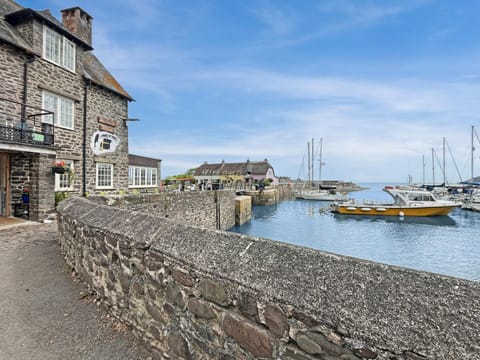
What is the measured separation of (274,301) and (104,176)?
1621 cm

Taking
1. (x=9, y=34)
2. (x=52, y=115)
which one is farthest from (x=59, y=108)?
(x=9, y=34)

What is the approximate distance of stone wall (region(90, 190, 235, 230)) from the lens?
1087 centimetres

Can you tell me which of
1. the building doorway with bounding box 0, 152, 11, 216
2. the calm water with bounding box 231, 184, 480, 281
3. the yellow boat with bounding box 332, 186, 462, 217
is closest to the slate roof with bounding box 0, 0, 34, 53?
the building doorway with bounding box 0, 152, 11, 216

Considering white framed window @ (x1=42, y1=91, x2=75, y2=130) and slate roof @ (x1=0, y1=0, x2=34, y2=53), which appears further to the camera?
white framed window @ (x1=42, y1=91, x2=75, y2=130)

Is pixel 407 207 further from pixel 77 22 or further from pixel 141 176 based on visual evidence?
pixel 77 22

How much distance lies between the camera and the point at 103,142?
596 inches

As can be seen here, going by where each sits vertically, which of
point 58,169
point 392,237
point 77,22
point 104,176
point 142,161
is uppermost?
point 77,22

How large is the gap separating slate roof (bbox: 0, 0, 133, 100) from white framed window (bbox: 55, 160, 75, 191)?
475 centimetres

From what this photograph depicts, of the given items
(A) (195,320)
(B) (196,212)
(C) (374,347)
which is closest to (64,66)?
(B) (196,212)

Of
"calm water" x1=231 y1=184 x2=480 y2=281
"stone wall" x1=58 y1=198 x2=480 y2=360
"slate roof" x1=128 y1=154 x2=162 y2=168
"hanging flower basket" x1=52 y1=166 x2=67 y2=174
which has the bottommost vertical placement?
"calm water" x1=231 y1=184 x2=480 y2=281

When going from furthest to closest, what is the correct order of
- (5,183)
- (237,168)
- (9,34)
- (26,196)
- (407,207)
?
1. (237,168)
2. (407,207)
3. (5,183)
4. (26,196)
5. (9,34)

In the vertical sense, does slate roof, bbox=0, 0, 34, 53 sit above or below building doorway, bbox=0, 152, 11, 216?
above

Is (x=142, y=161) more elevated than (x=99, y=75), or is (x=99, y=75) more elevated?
(x=99, y=75)

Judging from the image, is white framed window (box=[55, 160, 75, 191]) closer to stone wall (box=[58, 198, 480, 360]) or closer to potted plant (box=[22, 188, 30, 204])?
potted plant (box=[22, 188, 30, 204])
